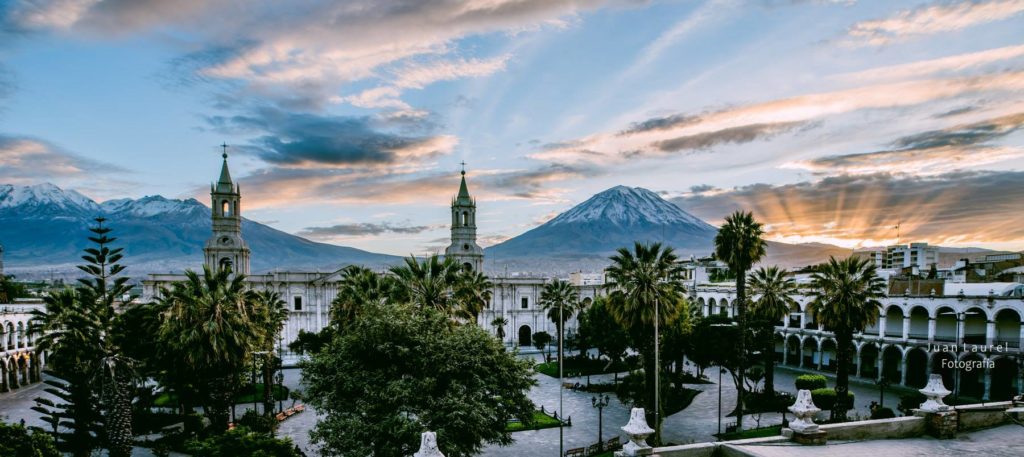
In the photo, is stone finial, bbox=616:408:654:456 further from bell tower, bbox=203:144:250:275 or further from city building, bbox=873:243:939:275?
city building, bbox=873:243:939:275

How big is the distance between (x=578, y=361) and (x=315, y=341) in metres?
24.9

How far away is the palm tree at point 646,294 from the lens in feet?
91.4

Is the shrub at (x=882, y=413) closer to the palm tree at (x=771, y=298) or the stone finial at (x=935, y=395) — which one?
the palm tree at (x=771, y=298)

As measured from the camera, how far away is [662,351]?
3675 centimetres

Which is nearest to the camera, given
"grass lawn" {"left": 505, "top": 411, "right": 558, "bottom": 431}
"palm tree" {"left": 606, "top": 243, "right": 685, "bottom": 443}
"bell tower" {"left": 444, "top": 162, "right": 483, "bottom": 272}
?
"palm tree" {"left": 606, "top": 243, "right": 685, "bottom": 443}

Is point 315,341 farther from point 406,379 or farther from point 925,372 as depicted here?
point 925,372

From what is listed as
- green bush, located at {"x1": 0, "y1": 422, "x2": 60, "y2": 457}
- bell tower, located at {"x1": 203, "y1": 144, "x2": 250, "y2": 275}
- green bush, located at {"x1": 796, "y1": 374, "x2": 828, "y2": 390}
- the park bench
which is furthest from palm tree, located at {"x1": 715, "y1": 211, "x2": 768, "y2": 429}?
bell tower, located at {"x1": 203, "y1": 144, "x2": 250, "y2": 275}

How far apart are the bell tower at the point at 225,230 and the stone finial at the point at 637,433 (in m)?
67.0

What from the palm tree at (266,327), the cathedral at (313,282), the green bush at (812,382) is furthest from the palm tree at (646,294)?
the cathedral at (313,282)

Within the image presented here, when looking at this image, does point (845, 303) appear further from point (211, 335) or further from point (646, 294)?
point (211, 335)

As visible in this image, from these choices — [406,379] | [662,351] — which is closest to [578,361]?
[662,351]

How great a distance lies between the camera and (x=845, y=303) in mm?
31062

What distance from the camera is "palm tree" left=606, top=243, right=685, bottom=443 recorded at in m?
27.8

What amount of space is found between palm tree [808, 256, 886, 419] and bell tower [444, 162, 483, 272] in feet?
174
